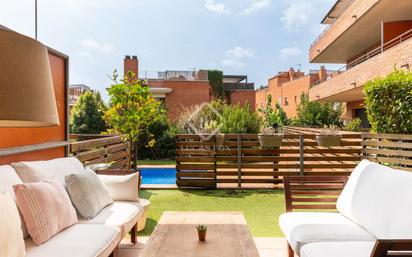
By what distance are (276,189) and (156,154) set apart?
7.30m

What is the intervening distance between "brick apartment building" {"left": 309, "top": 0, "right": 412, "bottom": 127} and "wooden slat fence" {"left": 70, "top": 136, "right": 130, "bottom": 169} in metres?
7.58

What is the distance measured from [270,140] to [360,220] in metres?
4.08

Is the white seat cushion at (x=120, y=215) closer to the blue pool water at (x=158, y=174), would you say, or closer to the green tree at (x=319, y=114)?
the blue pool water at (x=158, y=174)

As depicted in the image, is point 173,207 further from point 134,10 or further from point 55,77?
point 134,10

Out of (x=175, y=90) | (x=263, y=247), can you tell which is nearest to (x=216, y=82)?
(x=175, y=90)

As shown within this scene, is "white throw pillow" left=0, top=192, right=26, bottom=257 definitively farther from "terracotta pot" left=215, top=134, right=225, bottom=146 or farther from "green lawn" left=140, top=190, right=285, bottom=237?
"terracotta pot" left=215, top=134, right=225, bottom=146

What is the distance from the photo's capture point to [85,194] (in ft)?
10.8

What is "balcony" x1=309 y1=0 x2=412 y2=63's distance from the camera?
459 inches

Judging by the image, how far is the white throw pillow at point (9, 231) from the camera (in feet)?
6.36

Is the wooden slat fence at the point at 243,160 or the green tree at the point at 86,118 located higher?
the green tree at the point at 86,118

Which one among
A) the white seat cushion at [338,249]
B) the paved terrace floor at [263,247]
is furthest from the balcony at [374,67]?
the white seat cushion at [338,249]

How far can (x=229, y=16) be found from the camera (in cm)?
2150

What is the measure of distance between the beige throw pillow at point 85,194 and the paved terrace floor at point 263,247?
560 mm

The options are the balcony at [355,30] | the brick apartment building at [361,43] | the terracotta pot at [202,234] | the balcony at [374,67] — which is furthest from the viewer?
the balcony at [355,30]
